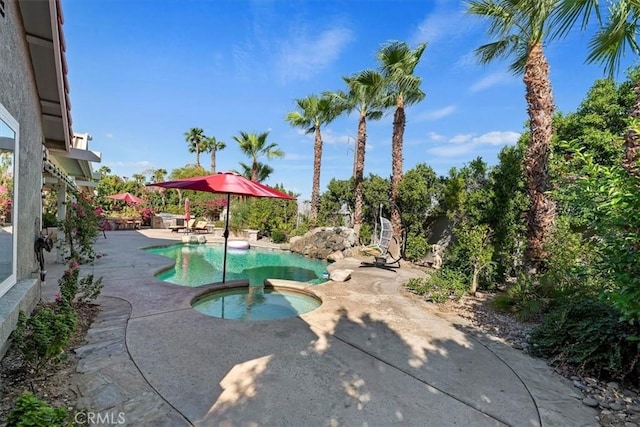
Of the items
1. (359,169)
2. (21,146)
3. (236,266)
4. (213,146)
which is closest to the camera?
Result: (21,146)

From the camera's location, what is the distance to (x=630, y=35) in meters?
5.21

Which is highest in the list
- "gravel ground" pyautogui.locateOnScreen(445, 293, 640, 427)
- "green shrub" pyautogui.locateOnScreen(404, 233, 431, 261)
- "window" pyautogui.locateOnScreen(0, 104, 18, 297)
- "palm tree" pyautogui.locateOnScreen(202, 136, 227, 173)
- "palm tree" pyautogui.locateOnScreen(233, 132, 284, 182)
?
"palm tree" pyautogui.locateOnScreen(202, 136, 227, 173)

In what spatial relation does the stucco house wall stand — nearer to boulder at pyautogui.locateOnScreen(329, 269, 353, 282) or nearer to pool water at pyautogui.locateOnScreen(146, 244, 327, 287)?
pool water at pyautogui.locateOnScreen(146, 244, 327, 287)

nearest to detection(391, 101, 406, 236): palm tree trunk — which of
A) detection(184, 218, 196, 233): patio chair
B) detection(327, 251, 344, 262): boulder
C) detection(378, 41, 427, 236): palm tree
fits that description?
detection(378, 41, 427, 236): palm tree

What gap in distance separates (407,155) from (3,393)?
42.6ft

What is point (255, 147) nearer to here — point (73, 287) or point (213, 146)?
point (213, 146)

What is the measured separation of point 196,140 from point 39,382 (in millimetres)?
37361

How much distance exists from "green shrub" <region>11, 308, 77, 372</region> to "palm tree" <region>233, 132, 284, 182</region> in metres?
21.8

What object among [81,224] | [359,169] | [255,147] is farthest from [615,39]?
[255,147]

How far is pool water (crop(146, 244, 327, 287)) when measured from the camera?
888 centimetres

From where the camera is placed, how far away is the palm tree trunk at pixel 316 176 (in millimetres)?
17219

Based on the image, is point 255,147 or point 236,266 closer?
Result: point 236,266

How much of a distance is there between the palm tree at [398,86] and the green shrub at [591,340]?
8472 millimetres

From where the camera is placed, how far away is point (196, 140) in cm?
3662
